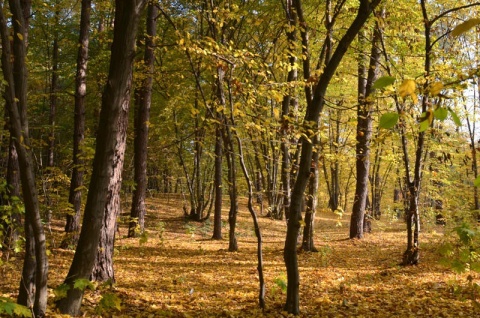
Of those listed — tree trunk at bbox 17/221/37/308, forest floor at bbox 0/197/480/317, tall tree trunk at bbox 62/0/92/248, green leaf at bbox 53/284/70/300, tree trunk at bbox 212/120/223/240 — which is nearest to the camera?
green leaf at bbox 53/284/70/300

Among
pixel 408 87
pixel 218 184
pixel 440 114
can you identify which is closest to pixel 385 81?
pixel 408 87

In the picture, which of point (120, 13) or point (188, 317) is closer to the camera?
point (120, 13)

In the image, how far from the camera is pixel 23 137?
3.56 metres

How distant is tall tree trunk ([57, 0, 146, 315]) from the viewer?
337cm

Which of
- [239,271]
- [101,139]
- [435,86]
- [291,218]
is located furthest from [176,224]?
[435,86]

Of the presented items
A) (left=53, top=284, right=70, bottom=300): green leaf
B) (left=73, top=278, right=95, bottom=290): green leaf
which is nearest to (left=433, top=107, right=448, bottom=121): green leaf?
(left=73, top=278, right=95, bottom=290): green leaf

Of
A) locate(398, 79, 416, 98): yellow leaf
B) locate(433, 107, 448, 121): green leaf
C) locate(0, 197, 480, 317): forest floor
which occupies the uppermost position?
locate(398, 79, 416, 98): yellow leaf

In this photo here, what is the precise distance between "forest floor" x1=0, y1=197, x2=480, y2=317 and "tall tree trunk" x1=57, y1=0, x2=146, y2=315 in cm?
A: 73

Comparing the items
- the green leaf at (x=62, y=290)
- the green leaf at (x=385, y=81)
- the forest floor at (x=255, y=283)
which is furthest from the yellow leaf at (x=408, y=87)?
the forest floor at (x=255, y=283)

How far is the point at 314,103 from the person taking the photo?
4652 mm

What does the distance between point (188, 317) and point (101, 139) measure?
2766 millimetres

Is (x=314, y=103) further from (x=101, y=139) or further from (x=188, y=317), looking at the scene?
(x=188, y=317)

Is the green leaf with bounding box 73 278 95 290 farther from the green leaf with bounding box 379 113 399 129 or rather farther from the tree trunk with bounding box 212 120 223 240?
the tree trunk with bounding box 212 120 223 240

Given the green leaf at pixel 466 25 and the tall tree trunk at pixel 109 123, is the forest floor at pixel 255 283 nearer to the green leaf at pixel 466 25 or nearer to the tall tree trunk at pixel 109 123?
the tall tree trunk at pixel 109 123
